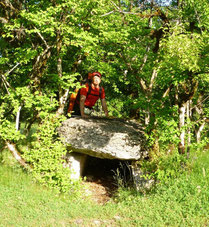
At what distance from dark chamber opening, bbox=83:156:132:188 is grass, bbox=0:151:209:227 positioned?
292 centimetres

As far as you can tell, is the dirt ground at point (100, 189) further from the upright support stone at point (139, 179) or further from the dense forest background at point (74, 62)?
the dense forest background at point (74, 62)

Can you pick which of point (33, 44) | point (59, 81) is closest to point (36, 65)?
point (33, 44)

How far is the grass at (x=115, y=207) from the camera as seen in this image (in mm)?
4810

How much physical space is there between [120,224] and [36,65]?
561 cm

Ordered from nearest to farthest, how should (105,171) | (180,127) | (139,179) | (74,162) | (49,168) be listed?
(49,168)
(180,127)
(139,179)
(74,162)
(105,171)

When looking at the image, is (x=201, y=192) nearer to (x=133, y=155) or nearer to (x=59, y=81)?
(x=133, y=155)

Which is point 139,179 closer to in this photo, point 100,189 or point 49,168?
point 100,189

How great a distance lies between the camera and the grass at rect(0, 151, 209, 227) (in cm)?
481

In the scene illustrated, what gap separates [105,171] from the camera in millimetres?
10375

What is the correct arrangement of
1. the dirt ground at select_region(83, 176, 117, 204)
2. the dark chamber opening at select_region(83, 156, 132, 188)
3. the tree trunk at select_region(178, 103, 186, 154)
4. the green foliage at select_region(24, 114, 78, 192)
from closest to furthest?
the green foliage at select_region(24, 114, 78, 192)
the tree trunk at select_region(178, 103, 186, 154)
the dirt ground at select_region(83, 176, 117, 204)
the dark chamber opening at select_region(83, 156, 132, 188)

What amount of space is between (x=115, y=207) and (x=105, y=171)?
4.57 m

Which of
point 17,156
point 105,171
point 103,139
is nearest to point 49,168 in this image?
point 17,156

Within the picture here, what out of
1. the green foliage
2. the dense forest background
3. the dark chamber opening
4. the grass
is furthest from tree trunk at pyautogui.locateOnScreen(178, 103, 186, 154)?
the green foliage

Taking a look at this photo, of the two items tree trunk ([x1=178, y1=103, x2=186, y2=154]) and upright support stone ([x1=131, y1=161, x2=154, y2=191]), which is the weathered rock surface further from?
tree trunk ([x1=178, y1=103, x2=186, y2=154])
